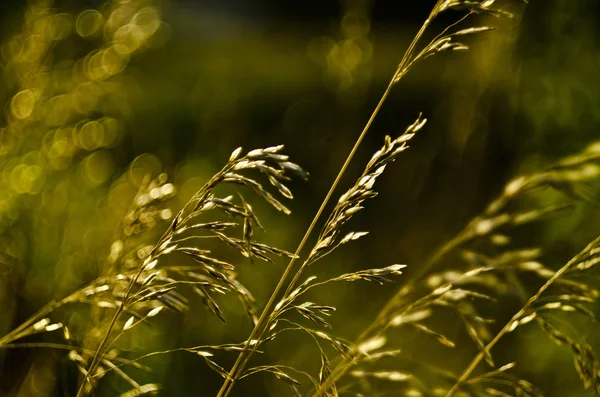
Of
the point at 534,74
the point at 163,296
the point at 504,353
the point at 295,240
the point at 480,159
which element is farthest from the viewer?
the point at 295,240

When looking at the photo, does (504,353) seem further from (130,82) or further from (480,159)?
(130,82)

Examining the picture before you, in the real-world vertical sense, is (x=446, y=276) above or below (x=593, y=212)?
above

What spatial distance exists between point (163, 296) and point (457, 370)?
1695mm

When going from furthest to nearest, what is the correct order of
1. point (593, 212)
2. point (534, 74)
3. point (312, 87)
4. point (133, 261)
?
point (312, 87)
point (534, 74)
point (593, 212)
point (133, 261)

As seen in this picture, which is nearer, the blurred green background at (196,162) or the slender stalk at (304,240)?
the slender stalk at (304,240)

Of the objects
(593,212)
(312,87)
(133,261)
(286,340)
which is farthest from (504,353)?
(312,87)

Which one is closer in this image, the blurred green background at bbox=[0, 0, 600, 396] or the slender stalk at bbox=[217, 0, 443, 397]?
the slender stalk at bbox=[217, 0, 443, 397]

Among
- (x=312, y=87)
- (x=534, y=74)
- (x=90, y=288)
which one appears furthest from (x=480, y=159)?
(x=312, y=87)

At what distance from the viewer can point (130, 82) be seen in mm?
2523

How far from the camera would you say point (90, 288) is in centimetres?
105

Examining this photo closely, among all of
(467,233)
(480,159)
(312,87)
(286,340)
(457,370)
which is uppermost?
(467,233)

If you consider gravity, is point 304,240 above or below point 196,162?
above

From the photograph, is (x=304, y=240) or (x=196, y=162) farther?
(x=196, y=162)

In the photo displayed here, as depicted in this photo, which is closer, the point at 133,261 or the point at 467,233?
the point at 467,233
